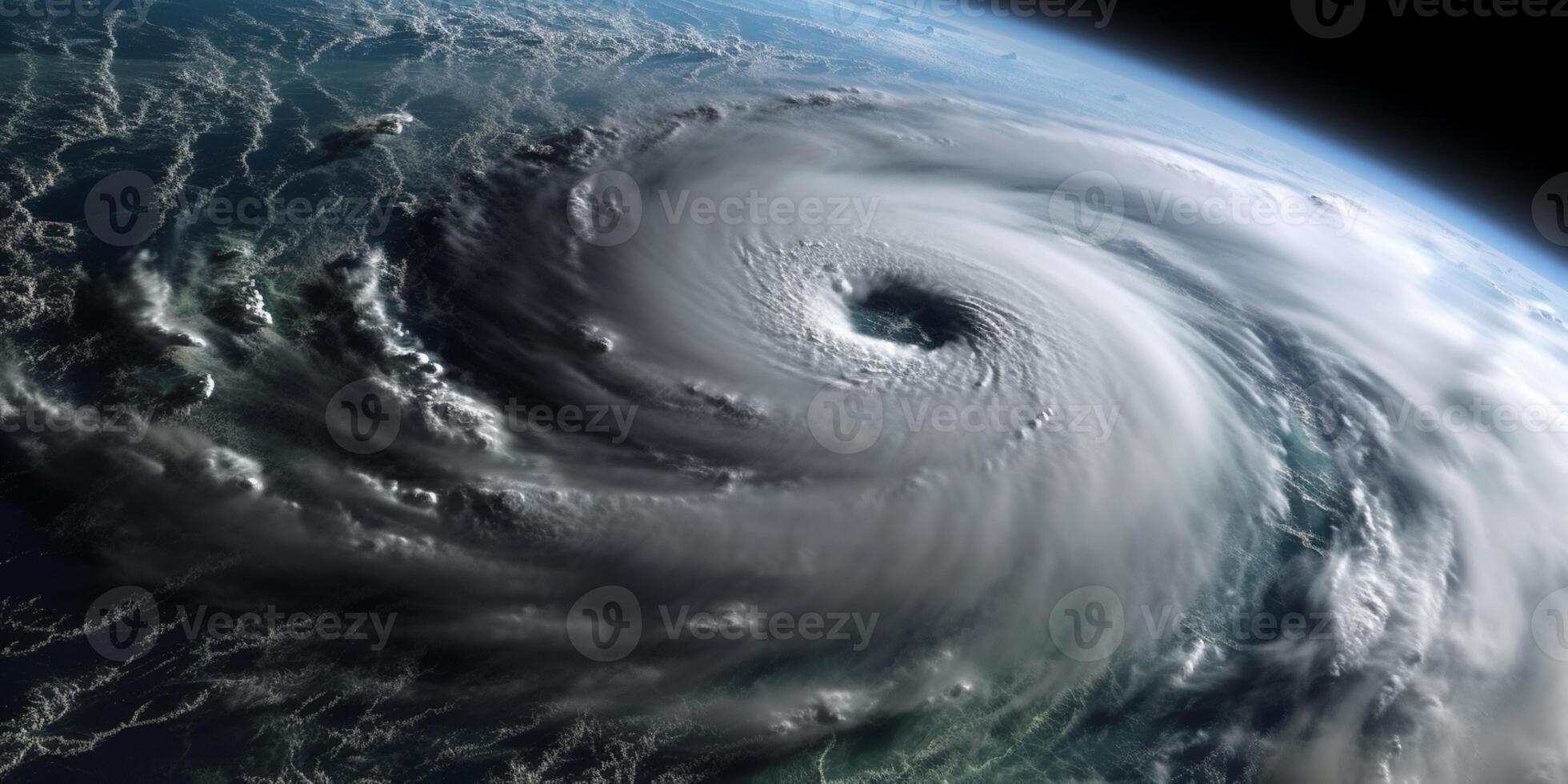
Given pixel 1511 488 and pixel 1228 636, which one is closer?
pixel 1228 636

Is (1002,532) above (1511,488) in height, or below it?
below


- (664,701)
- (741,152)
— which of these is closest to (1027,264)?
(741,152)

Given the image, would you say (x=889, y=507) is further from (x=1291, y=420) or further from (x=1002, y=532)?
(x=1291, y=420)

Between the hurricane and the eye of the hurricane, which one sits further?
the eye of the hurricane

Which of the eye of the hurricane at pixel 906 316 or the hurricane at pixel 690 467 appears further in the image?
the eye of the hurricane at pixel 906 316
